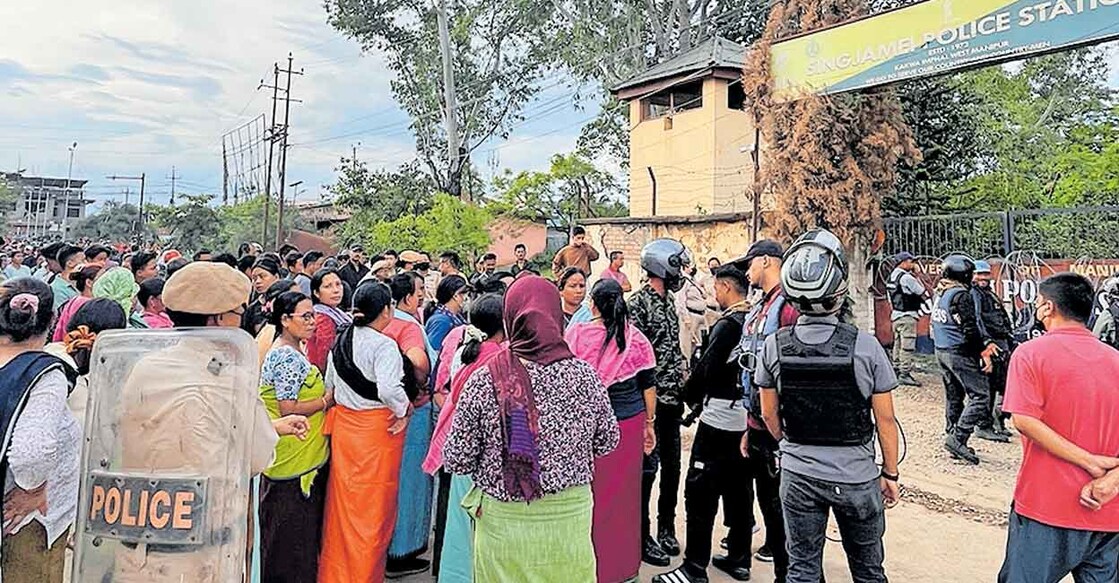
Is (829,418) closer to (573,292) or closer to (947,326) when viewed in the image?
(573,292)

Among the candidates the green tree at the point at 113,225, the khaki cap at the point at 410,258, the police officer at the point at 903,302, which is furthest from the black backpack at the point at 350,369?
the green tree at the point at 113,225

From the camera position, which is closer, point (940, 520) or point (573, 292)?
point (573, 292)

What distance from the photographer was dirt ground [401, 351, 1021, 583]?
4422 mm

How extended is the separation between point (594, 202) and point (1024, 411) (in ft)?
64.4

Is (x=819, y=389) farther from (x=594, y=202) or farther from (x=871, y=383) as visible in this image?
(x=594, y=202)

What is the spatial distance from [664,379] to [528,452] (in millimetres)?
2117

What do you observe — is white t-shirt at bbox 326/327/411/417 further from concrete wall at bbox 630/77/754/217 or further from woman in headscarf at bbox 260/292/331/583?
concrete wall at bbox 630/77/754/217

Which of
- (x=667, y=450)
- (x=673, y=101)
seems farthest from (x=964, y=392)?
(x=673, y=101)

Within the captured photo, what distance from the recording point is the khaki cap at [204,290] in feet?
8.81

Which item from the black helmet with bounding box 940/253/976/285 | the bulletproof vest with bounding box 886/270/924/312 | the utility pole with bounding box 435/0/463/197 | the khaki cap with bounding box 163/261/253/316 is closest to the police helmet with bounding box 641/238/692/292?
the khaki cap with bounding box 163/261/253/316

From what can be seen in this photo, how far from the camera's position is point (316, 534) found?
12.3 ft

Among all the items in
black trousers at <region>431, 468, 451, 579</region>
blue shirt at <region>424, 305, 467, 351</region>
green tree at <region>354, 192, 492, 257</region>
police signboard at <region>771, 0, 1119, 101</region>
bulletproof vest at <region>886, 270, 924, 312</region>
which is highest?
police signboard at <region>771, 0, 1119, 101</region>

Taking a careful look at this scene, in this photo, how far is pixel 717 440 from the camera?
4082 mm

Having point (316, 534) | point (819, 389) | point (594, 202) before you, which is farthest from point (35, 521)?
point (594, 202)
